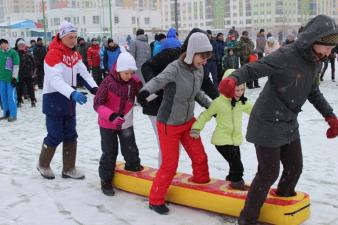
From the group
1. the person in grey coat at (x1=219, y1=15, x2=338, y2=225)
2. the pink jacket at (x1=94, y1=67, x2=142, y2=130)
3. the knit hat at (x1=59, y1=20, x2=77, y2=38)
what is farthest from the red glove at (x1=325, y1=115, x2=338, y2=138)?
the knit hat at (x1=59, y1=20, x2=77, y2=38)

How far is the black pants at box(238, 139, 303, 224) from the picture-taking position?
3.73 m

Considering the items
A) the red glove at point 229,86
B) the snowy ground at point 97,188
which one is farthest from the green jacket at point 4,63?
the red glove at point 229,86

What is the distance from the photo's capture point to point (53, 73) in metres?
5.11

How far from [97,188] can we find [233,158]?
1.72 meters

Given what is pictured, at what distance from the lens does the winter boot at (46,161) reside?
555cm

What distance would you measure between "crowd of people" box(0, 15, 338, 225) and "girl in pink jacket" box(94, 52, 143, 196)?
0.03 feet

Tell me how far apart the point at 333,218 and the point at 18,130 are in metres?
6.74

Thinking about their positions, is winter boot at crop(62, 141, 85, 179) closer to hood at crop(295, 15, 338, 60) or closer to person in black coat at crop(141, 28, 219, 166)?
person in black coat at crop(141, 28, 219, 166)

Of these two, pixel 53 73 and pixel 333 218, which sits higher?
pixel 53 73

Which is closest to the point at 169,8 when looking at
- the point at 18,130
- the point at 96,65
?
the point at 96,65

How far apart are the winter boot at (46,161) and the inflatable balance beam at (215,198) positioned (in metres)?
0.93

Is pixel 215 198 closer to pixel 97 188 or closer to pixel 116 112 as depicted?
pixel 116 112

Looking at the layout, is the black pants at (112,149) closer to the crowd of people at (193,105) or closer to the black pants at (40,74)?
the crowd of people at (193,105)

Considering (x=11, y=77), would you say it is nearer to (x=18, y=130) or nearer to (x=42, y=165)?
(x=18, y=130)
